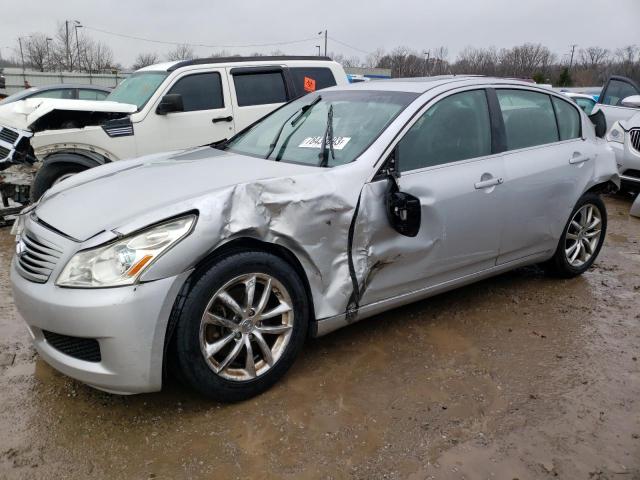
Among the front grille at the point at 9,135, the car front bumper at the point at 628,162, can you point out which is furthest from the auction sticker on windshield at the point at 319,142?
the car front bumper at the point at 628,162

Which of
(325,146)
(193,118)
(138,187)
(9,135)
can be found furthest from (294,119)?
(9,135)

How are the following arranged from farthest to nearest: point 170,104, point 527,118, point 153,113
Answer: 1. point 153,113
2. point 170,104
3. point 527,118

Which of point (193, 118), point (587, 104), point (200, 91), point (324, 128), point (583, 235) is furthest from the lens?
point (587, 104)

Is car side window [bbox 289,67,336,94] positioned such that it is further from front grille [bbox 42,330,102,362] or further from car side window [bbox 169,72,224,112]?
front grille [bbox 42,330,102,362]

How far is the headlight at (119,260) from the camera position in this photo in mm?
2404

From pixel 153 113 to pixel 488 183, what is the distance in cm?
432

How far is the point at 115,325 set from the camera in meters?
2.36

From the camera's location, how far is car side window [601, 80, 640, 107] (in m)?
9.88

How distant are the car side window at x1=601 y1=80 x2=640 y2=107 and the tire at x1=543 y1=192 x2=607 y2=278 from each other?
656 cm

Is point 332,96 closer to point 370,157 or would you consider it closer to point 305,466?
point 370,157

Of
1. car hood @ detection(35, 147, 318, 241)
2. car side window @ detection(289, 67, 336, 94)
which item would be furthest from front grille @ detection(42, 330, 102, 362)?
car side window @ detection(289, 67, 336, 94)

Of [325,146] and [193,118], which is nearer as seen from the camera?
[325,146]

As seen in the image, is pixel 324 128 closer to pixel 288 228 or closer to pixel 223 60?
pixel 288 228

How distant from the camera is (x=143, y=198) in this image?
276cm
